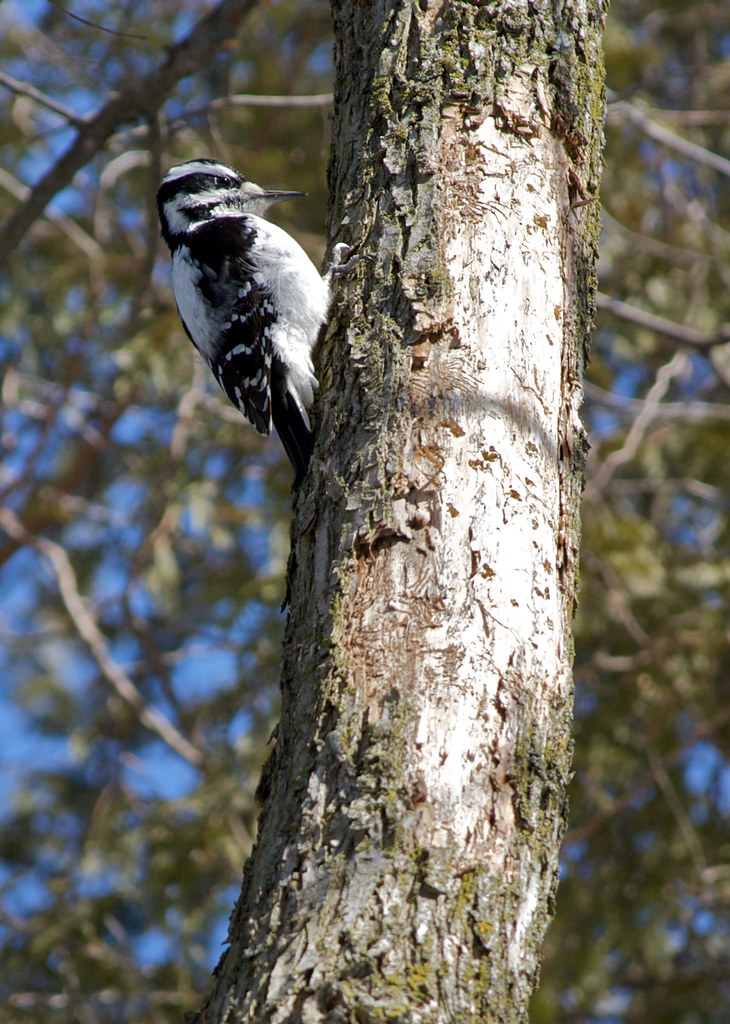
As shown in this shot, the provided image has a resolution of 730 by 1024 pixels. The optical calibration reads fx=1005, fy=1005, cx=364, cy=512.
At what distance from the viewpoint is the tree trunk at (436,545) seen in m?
1.84

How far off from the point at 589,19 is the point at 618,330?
5.05 metres

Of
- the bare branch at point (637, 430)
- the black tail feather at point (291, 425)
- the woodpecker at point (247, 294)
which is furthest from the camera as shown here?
the bare branch at point (637, 430)

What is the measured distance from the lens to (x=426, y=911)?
1.82m

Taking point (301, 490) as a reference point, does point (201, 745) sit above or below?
above

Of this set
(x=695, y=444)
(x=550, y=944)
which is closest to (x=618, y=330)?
(x=695, y=444)

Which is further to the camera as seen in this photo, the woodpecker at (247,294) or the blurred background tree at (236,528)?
the blurred background tree at (236,528)

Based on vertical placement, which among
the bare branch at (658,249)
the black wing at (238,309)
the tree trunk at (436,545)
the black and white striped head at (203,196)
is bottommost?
the tree trunk at (436,545)

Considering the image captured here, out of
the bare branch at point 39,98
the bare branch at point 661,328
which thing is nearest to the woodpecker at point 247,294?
the bare branch at point 39,98

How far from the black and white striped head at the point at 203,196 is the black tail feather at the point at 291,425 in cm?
164

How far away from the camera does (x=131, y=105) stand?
4.29 meters

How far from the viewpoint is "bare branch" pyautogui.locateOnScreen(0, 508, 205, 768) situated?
745 cm

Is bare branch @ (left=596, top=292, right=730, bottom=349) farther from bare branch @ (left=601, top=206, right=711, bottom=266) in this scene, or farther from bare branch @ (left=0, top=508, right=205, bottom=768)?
bare branch @ (left=0, top=508, right=205, bottom=768)

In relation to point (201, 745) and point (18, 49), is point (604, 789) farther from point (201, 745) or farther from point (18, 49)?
point (18, 49)

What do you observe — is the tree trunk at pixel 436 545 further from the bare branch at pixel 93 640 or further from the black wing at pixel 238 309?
the bare branch at pixel 93 640
